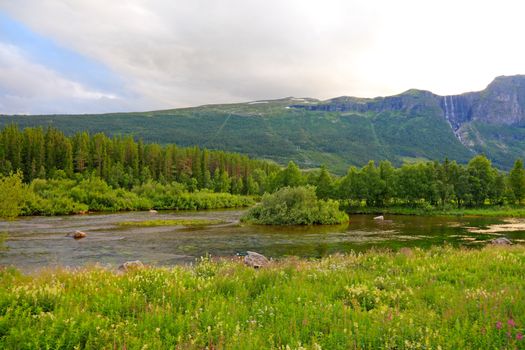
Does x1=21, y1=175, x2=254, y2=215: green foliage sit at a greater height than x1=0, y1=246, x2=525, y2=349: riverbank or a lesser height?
lesser

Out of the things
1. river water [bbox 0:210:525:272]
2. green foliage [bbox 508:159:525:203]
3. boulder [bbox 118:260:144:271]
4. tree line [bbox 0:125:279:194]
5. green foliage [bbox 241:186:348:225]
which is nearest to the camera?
boulder [bbox 118:260:144:271]

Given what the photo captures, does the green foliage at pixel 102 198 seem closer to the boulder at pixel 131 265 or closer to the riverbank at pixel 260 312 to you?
the boulder at pixel 131 265

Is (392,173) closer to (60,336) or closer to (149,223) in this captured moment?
(149,223)

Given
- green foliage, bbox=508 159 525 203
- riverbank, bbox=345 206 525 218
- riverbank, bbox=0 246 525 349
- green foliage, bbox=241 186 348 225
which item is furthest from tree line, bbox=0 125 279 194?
riverbank, bbox=0 246 525 349

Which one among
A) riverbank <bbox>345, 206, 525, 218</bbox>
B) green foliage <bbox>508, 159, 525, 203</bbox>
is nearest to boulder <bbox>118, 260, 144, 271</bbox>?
riverbank <bbox>345, 206, 525, 218</bbox>

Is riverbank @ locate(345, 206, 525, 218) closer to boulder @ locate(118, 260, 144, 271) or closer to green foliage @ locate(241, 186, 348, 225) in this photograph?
green foliage @ locate(241, 186, 348, 225)

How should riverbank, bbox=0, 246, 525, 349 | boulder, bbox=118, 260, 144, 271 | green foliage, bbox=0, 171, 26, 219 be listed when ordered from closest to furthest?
riverbank, bbox=0, 246, 525, 349
boulder, bbox=118, 260, 144, 271
green foliage, bbox=0, 171, 26, 219

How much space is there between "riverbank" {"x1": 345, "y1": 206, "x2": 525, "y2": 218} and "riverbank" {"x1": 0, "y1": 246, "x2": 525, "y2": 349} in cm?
7855

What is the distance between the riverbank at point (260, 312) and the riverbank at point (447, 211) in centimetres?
7855

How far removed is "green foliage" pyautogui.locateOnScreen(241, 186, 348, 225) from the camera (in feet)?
207

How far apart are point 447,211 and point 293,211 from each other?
41952mm

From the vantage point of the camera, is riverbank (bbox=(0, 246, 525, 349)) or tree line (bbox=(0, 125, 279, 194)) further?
tree line (bbox=(0, 125, 279, 194))

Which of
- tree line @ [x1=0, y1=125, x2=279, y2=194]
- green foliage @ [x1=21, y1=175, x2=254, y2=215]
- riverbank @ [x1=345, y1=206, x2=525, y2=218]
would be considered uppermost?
tree line @ [x1=0, y1=125, x2=279, y2=194]

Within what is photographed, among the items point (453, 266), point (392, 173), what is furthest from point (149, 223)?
point (392, 173)
